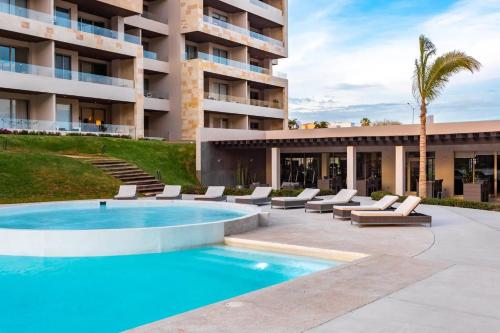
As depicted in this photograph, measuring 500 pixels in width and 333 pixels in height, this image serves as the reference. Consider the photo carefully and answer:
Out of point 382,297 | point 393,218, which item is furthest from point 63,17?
point 382,297

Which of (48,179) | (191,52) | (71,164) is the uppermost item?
(191,52)

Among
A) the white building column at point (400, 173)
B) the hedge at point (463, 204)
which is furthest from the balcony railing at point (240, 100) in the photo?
the hedge at point (463, 204)

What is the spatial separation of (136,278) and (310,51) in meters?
25.4

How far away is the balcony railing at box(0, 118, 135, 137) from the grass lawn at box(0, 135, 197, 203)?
216cm

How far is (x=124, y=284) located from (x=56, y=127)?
85.4 feet

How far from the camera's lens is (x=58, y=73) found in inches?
1310

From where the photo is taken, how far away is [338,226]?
13977mm

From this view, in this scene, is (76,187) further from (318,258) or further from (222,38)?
(222,38)

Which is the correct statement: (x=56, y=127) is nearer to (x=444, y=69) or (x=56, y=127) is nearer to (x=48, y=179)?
(x=48, y=179)

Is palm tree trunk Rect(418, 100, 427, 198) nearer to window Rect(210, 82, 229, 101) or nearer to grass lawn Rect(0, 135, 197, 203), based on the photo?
grass lawn Rect(0, 135, 197, 203)

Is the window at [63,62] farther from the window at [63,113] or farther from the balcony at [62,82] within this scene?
the window at [63,113]

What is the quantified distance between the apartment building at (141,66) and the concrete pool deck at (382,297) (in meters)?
27.1

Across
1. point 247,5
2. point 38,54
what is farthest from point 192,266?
point 247,5

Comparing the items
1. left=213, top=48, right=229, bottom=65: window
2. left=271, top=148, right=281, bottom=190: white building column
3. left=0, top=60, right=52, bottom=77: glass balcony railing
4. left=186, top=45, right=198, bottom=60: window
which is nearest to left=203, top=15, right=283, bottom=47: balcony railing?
left=213, top=48, right=229, bottom=65: window
